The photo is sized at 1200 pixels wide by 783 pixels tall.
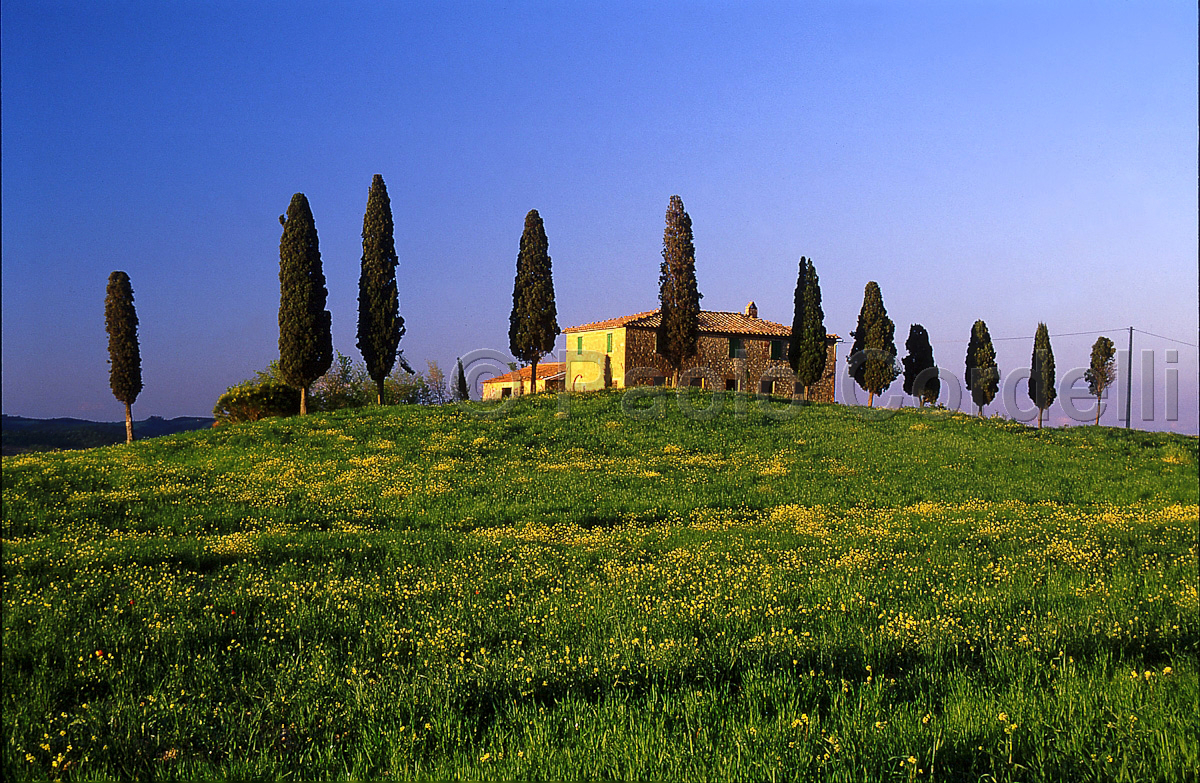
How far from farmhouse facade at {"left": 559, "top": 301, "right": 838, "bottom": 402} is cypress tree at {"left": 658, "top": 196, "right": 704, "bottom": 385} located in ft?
19.5

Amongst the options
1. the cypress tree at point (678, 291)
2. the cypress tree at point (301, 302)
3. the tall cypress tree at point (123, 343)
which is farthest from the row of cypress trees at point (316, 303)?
the cypress tree at point (678, 291)

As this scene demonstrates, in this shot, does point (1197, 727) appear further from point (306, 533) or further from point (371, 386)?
point (371, 386)

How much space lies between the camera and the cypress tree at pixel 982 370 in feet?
221

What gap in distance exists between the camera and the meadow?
5578 mm

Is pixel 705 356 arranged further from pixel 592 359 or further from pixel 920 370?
pixel 920 370

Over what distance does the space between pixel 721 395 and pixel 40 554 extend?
118ft

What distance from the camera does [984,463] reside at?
2945 centimetres

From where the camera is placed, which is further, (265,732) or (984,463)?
(984,463)

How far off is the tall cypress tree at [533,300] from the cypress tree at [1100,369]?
58.1 m

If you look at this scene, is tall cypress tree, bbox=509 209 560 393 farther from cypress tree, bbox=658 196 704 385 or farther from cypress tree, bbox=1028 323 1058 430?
cypress tree, bbox=1028 323 1058 430

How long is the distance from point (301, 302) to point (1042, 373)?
202 ft

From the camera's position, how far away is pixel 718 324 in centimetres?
6412

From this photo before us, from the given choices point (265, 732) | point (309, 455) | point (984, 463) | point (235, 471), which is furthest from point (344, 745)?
point (984, 463)

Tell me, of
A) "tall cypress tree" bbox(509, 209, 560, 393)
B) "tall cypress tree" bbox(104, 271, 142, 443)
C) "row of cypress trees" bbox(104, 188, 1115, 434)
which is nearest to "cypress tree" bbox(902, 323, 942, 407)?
"row of cypress trees" bbox(104, 188, 1115, 434)
